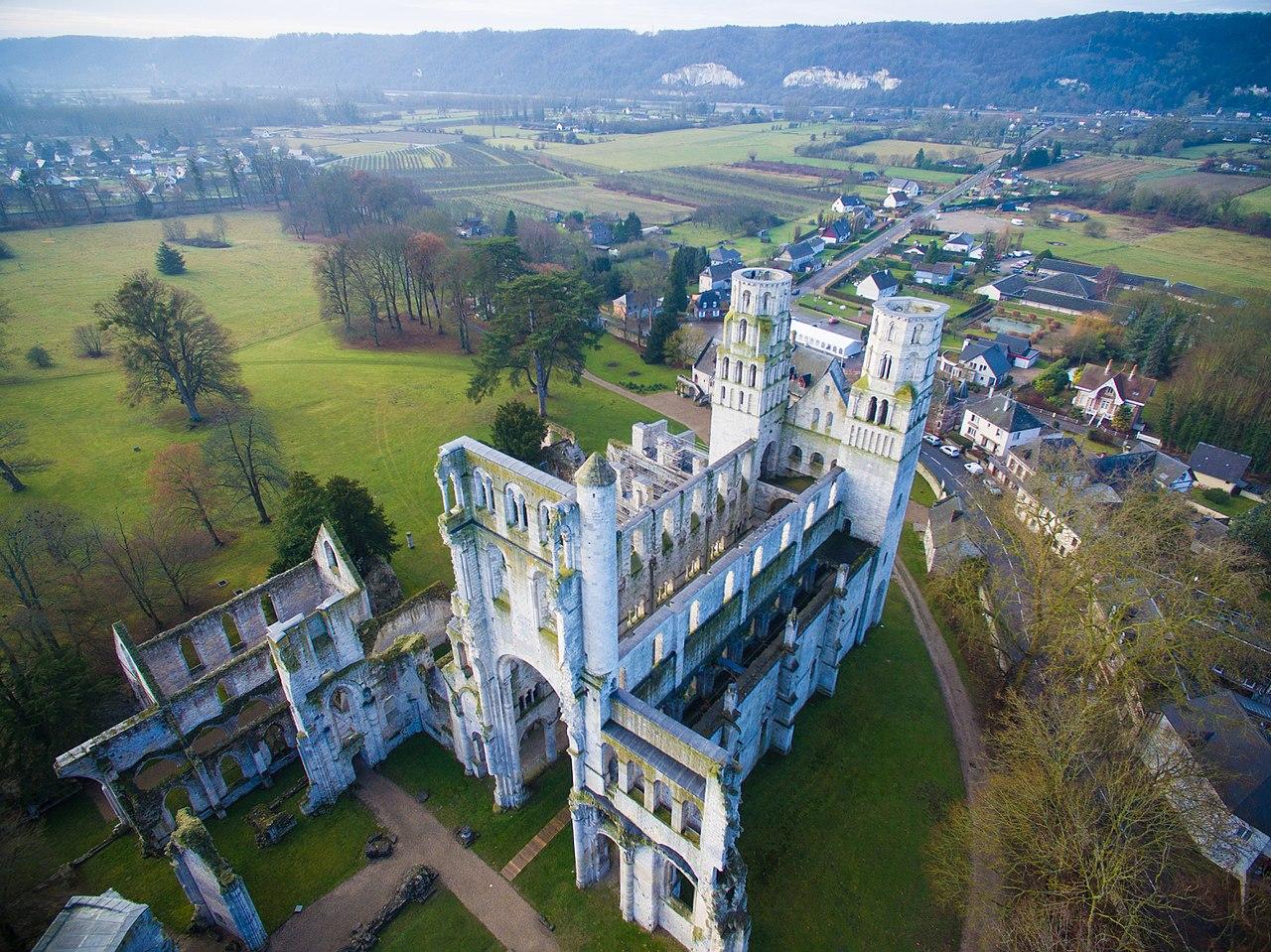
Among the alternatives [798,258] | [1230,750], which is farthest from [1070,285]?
[1230,750]

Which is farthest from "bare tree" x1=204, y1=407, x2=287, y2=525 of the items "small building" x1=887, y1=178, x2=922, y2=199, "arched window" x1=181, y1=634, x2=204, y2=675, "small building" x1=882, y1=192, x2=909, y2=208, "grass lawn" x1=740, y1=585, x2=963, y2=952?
"small building" x1=887, y1=178, x2=922, y2=199

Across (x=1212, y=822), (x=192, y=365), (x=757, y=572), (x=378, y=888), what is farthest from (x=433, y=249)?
(x=1212, y=822)

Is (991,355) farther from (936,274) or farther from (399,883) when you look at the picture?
(399,883)

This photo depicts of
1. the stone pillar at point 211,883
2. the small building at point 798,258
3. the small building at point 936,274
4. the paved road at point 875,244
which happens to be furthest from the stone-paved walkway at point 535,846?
the small building at point 936,274

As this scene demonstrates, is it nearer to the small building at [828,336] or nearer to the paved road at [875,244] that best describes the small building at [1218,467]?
the small building at [828,336]

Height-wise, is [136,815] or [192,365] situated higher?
[192,365]

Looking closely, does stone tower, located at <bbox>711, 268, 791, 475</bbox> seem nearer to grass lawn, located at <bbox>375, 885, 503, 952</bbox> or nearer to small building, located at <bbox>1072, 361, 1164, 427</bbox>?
grass lawn, located at <bbox>375, 885, 503, 952</bbox>

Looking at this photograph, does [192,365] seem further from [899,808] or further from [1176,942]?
[1176,942]
